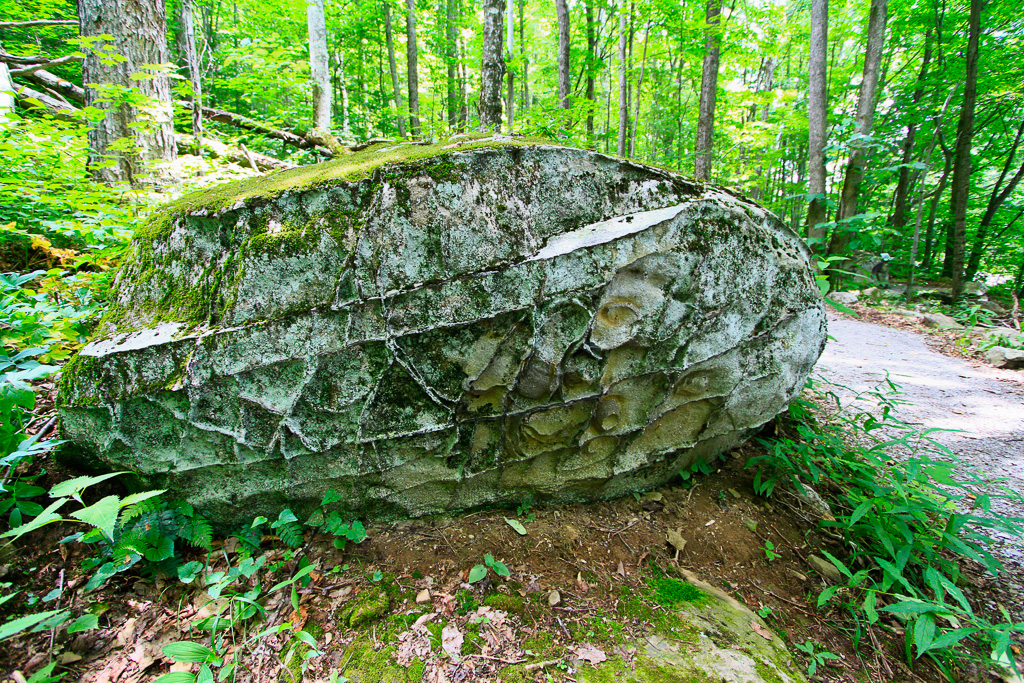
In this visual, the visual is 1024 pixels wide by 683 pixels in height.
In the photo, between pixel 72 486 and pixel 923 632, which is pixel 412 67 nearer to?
pixel 72 486

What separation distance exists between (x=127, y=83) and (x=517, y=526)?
557 centimetres

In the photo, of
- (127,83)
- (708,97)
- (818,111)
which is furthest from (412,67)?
(818,111)

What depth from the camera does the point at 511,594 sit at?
1.87 m

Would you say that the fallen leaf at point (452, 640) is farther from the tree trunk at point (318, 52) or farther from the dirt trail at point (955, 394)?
the tree trunk at point (318, 52)

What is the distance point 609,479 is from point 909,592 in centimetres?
140

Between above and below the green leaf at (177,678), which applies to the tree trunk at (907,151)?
above

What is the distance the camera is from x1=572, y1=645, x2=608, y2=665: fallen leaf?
166cm

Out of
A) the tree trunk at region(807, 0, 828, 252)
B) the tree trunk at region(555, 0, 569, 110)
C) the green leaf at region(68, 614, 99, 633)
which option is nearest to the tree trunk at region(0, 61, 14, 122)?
the green leaf at region(68, 614, 99, 633)

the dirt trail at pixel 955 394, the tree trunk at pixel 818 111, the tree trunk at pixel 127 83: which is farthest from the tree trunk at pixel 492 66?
the tree trunk at pixel 818 111

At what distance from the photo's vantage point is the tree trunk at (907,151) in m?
7.62

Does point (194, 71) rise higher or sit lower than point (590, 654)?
higher

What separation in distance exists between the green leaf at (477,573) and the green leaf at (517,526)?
257 mm

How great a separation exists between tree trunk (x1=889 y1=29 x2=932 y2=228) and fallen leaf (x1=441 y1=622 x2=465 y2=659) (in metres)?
8.80

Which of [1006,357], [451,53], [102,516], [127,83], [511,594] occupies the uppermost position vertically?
[451,53]
